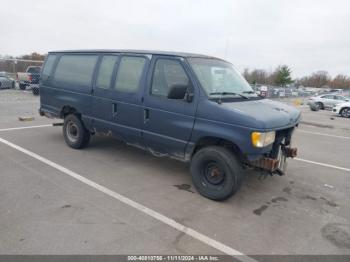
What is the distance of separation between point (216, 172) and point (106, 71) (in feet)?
9.34

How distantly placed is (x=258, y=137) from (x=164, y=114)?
5.12 feet

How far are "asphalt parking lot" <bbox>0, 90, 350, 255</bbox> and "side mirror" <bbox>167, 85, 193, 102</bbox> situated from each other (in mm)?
1456

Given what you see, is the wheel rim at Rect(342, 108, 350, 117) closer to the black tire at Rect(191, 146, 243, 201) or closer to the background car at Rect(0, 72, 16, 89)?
the black tire at Rect(191, 146, 243, 201)

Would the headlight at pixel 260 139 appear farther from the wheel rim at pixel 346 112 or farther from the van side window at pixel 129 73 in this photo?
the wheel rim at pixel 346 112

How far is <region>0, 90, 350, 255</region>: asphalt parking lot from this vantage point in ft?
10.9

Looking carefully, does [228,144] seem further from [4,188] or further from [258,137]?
[4,188]

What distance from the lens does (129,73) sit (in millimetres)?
5383

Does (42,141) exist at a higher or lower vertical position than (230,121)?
lower

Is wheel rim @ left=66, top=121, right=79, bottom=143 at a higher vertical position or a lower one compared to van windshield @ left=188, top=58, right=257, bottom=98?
lower

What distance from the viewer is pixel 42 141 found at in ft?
23.5

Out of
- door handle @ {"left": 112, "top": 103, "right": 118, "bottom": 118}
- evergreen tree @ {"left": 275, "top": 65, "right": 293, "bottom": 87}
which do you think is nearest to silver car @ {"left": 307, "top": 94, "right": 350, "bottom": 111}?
door handle @ {"left": 112, "top": 103, "right": 118, "bottom": 118}

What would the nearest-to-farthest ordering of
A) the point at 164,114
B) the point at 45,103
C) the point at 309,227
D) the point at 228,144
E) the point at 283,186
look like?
the point at 309,227 < the point at 228,144 < the point at 164,114 < the point at 283,186 < the point at 45,103

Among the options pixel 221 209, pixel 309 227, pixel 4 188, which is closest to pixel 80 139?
pixel 4 188

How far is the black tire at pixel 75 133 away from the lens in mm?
6402
